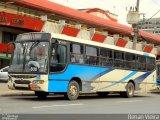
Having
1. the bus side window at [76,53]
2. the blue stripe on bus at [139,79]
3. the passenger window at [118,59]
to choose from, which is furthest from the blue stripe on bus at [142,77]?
the bus side window at [76,53]

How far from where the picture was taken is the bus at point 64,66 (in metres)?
18.1

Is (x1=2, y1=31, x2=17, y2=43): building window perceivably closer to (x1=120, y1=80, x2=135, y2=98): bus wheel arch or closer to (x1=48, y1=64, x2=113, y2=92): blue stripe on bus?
(x1=120, y1=80, x2=135, y2=98): bus wheel arch

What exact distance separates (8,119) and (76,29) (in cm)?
3555

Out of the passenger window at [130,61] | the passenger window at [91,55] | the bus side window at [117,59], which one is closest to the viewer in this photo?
the passenger window at [91,55]

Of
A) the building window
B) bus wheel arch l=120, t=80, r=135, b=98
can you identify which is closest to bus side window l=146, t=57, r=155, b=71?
bus wheel arch l=120, t=80, r=135, b=98

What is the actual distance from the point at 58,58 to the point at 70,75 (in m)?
1.17

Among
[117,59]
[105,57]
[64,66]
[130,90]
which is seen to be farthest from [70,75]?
[130,90]

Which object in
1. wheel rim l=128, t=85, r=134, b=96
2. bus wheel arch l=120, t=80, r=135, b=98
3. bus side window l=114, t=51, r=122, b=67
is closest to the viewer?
bus side window l=114, t=51, r=122, b=67

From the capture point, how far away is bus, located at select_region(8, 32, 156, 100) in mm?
18141

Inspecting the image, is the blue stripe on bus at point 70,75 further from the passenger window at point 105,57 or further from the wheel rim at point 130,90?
the wheel rim at point 130,90

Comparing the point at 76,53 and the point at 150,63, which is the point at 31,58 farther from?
the point at 150,63

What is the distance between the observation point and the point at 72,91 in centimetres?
1966

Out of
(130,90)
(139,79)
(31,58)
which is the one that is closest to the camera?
(31,58)

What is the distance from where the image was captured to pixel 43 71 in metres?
18.0
